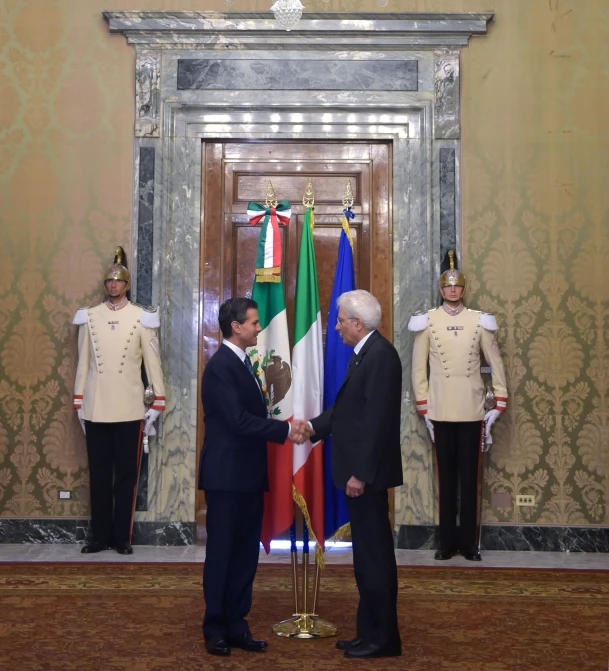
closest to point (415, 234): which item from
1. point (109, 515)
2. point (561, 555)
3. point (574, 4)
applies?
point (574, 4)

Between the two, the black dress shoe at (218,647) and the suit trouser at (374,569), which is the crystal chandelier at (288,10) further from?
the black dress shoe at (218,647)

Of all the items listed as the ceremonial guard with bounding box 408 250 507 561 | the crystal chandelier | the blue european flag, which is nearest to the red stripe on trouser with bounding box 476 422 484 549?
the ceremonial guard with bounding box 408 250 507 561

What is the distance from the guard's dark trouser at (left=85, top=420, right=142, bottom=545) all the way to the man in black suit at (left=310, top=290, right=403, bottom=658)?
7.66 feet

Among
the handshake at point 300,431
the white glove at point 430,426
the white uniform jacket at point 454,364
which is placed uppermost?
the white uniform jacket at point 454,364

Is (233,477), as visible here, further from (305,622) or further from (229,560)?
(305,622)

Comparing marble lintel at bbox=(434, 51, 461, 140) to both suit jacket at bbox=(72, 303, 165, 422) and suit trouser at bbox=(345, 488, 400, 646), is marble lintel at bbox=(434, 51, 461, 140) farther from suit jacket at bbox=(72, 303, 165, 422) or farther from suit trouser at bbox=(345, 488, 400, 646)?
suit trouser at bbox=(345, 488, 400, 646)

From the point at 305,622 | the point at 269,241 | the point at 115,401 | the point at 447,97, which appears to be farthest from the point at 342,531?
the point at 447,97

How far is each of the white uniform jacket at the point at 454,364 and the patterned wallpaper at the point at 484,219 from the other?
28 cm

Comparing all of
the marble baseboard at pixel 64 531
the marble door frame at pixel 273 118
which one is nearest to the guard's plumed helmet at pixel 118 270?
the marble door frame at pixel 273 118

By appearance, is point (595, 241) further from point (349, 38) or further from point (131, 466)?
point (131, 466)

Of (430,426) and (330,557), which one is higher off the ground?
(430,426)

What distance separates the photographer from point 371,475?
3.35 meters

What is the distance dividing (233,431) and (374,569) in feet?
2.65

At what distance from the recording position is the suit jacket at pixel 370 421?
3389 mm
